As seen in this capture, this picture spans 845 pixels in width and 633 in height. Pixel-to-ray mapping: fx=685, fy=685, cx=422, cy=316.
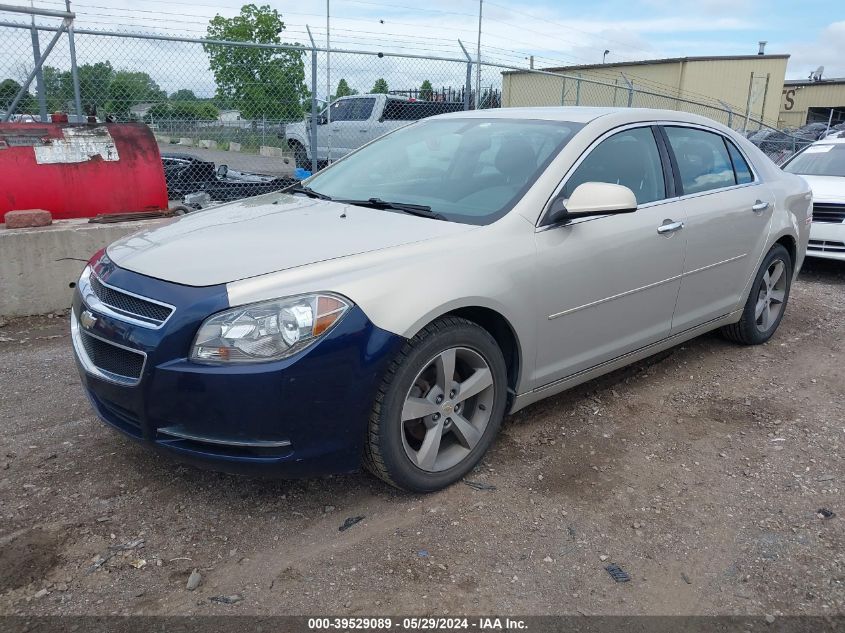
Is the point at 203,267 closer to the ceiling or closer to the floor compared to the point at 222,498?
closer to the ceiling

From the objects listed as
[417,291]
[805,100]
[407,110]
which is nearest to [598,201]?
[417,291]

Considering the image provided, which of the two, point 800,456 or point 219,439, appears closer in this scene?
point 219,439

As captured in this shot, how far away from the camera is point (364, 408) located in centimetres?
266

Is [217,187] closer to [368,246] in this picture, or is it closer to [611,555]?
[368,246]

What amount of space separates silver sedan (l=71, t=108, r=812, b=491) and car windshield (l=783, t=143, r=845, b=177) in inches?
196

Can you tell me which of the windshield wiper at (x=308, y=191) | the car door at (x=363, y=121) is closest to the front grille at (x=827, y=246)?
the windshield wiper at (x=308, y=191)

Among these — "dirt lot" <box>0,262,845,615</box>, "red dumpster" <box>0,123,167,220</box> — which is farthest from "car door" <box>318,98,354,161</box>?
"dirt lot" <box>0,262,845,615</box>

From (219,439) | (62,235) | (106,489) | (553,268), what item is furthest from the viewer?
(62,235)

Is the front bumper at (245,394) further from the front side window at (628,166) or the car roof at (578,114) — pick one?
the car roof at (578,114)

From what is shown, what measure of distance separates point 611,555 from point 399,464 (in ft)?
2.98

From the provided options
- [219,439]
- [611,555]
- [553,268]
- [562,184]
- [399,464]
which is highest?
[562,184]

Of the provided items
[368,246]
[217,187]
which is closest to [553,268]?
[368,246]

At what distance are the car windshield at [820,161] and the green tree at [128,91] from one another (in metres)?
7.71

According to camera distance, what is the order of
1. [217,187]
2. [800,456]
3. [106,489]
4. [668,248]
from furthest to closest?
[217,187] < [668,248] < [800,456] < [106,489]
